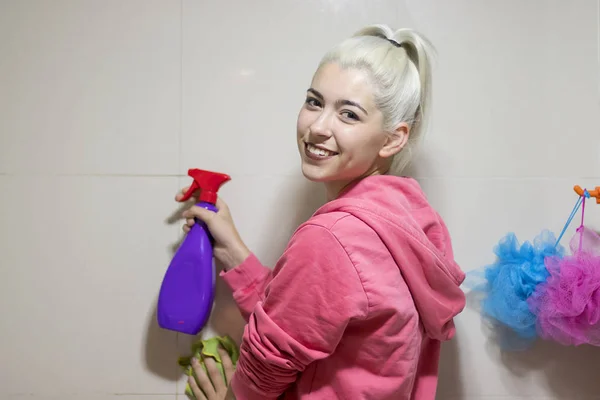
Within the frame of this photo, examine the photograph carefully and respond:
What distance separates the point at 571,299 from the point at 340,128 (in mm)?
517

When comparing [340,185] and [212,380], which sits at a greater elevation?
[340,185]

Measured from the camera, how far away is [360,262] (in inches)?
29.0

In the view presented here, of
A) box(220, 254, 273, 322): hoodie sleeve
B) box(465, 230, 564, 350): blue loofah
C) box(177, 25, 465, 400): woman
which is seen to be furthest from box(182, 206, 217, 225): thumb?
box(465, 230, 564, 350): blue loofah

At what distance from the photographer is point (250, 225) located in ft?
3.53

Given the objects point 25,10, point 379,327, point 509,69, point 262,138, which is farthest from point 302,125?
point 25,10

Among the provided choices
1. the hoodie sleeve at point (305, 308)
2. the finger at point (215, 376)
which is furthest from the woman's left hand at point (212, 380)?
the hoodie sleeve at point (305, 308)

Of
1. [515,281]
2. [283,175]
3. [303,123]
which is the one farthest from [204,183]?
[515,281]

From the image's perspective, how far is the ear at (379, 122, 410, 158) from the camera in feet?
2.83

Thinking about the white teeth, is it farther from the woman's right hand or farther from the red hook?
the red hook

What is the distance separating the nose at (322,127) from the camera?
2.72 ft

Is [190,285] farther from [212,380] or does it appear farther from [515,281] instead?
[515,281]

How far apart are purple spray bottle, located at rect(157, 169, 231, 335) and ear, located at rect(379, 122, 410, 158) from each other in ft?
1.15

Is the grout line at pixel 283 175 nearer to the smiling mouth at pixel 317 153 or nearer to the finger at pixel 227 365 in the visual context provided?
the smiling mouth at pixel 317 153

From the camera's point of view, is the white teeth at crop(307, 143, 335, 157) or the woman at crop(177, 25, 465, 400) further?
the white teeth at crop(307, 143, 335, 157)
